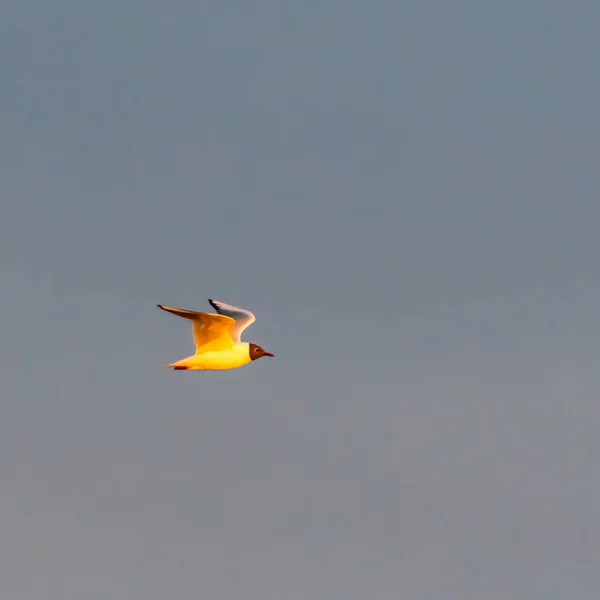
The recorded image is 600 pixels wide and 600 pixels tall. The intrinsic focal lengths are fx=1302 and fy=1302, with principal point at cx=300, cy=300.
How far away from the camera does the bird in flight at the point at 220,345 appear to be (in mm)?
48688

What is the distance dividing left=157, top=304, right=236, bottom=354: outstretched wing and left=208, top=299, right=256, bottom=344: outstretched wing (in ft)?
1.27

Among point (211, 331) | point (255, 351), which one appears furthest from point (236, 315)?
point (211, 331)

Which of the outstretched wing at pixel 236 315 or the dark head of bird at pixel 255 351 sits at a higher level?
the outstretched wing at pixel 236 315

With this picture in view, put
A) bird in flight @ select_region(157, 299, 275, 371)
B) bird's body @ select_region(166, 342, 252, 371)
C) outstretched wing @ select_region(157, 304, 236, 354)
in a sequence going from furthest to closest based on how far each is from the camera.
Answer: bird's body @ select_region(166, 342, 252, 371) < bird in flight @ select_region(157, 299, 275, 371) < outstretched wing @ select_region(157, 304, 236, 354)

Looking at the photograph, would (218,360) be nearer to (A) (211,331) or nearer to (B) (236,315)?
(A) (211,331)

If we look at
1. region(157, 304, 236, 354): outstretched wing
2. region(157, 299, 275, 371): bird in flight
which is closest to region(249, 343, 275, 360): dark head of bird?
region(157, 299, 275, 371): bird in flight

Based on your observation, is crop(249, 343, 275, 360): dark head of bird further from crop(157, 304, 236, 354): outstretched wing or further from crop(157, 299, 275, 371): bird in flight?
crop(157, 304, 236, 354): outstretched wing

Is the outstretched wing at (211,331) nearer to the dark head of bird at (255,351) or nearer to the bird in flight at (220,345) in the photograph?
the bird in flight at (220,345)

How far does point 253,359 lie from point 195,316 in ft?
17.1

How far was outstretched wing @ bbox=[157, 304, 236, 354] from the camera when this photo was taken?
47.9 m

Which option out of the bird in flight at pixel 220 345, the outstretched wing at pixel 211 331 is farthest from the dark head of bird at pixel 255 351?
the outstretched wing at pixel 211 331

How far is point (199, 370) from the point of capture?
1960 inches

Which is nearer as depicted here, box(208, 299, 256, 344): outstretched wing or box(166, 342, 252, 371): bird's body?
box(166, 342, 252, 371): bird's body

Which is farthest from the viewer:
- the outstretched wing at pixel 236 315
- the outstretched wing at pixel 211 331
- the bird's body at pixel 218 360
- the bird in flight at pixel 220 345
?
the outstretched wing at pixel 236 315
